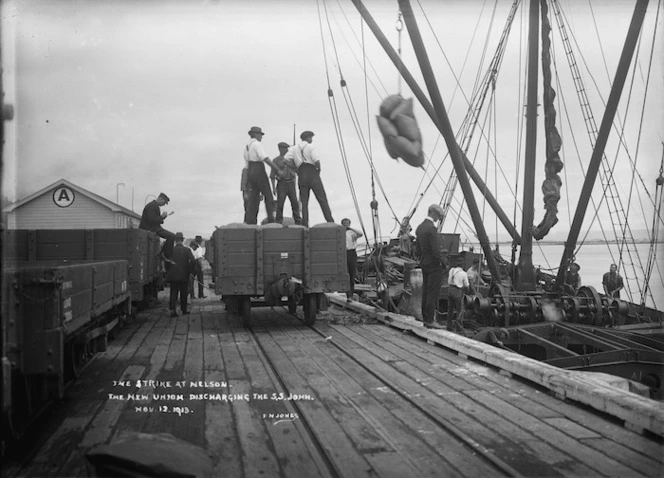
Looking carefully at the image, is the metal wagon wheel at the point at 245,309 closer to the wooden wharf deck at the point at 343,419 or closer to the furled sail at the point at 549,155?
the wooden wharf deck at the point at 343,419

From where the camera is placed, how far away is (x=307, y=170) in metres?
10.9

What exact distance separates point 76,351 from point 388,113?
12.9 feet

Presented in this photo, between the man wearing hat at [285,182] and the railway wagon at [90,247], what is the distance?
262 cm

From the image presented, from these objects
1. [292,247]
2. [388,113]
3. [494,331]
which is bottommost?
[494,331]

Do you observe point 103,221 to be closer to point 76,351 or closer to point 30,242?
point 30,242

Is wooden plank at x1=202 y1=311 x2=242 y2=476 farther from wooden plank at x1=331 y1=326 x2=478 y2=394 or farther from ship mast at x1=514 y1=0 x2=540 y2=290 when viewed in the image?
ship mast at x1=514 y1=0 x2=540 y2=290

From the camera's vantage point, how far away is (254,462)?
11.4 feet

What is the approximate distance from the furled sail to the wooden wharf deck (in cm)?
711

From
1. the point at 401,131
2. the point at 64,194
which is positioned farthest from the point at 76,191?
the point at 401,131

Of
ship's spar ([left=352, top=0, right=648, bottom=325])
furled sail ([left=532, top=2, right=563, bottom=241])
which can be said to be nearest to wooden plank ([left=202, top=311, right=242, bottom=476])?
ship's spar ([left=352, top=0, right=648, bottom=325])

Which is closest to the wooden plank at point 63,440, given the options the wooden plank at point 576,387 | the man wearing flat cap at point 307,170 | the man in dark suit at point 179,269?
the wooden plank at point 576,387

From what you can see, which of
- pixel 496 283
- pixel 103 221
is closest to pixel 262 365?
pixel 496 283

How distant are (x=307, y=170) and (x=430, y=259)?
147 inches

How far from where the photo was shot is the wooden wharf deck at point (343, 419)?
11.3 feet
